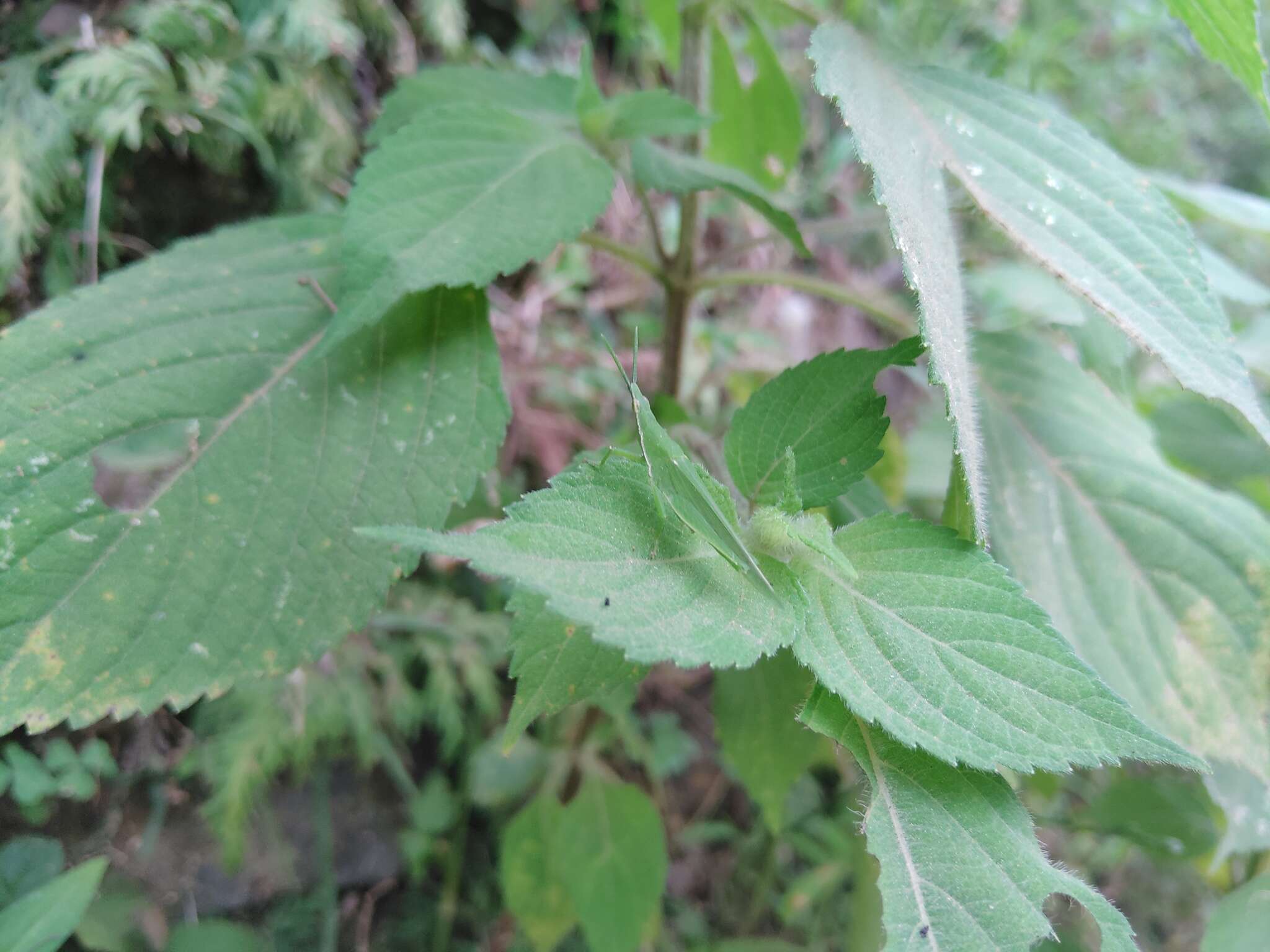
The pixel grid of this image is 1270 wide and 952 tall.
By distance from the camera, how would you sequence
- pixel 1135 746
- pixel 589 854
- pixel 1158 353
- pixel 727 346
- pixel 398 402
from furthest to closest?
pixel 727 346, pixel 589 854, pixel 398 402, pixel 1158 353, pixel 1135 746

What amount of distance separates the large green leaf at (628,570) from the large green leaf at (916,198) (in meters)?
0.16

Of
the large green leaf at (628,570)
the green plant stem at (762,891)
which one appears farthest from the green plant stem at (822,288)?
the green plant stem at (762,891)

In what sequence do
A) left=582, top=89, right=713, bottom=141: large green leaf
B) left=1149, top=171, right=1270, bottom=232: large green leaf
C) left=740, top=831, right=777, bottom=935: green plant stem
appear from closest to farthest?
1. left=582, top=89, right=713, bottom=141: large green leaf
2. left=1149, top=171, right=1270, bottom=232: large green leaf
3. left=740, top=831, right=777, bottom=935: green plant stem

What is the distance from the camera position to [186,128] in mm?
947

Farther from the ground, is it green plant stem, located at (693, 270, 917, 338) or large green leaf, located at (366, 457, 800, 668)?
green plant stem, located at (693, 270, 917, 338)

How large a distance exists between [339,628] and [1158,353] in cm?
64

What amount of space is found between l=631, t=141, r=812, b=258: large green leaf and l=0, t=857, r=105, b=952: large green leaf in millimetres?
786

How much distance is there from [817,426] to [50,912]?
74cm

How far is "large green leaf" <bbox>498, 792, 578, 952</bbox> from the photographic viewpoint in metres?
1.04

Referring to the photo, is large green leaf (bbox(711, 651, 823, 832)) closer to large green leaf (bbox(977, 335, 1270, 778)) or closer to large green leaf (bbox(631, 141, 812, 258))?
large green leaf (bbox(977, 335, 1270, 778))

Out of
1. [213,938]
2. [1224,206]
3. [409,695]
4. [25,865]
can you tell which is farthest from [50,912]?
[1224,206]

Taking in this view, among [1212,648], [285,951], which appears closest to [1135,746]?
[1212,648]

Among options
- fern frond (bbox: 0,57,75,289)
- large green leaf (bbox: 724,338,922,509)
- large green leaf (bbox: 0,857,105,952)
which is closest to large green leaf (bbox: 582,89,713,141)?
large green leaf (bbox: 724,338,922,509)

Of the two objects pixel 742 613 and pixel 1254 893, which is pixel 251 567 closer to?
pixel 742 613
